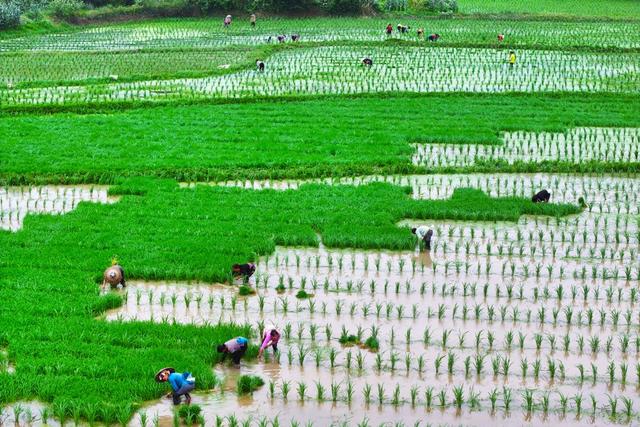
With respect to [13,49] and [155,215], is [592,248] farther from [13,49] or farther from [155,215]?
[13,49]

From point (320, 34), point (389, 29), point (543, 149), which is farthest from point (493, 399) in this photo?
point (320, 34)

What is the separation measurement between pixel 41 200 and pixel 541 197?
8.06 meters

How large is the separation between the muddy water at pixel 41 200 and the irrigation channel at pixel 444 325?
0.47 meters

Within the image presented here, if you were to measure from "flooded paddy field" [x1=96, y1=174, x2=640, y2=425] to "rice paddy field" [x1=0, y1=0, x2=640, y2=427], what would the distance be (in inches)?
1.3

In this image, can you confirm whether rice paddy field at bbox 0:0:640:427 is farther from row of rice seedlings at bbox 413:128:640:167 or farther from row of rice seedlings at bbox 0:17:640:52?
row of rice seedlings at bbox 0:17:640:52

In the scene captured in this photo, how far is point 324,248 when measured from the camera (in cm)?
1352

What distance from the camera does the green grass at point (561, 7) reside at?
44656 millimetres

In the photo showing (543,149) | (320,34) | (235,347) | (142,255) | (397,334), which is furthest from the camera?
(320,34)

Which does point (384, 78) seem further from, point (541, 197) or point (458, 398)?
point (458, 398)

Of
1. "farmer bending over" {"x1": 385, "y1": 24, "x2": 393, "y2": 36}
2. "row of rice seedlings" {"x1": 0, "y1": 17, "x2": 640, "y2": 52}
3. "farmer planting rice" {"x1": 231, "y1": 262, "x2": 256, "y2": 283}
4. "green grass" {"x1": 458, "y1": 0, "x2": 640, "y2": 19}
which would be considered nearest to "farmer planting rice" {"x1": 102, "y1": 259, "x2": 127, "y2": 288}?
"farmer planting rice" {"x1": 231, "y1": 262, "x2": 256, "y2": 283}

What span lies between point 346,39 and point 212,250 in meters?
24.7

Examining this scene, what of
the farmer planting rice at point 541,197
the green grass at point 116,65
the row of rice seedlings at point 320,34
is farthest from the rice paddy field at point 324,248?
the row of rice seedlings at point 320,34

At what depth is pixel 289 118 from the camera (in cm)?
2166

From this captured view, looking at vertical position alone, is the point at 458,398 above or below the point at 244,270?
below
